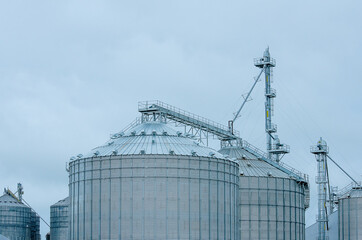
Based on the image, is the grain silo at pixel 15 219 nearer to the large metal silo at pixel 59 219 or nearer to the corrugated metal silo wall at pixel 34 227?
the corrugated metal silo wall at pixel 34 227

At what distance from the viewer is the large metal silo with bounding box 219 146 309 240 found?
102500 millimetres

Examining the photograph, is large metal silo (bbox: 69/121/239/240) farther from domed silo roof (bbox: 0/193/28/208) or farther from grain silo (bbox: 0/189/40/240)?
domed silo roof (bbox: 0/193/28/208)

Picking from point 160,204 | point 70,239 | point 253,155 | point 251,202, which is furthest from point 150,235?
point 253,155

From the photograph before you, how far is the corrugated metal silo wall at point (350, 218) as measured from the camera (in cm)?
11138

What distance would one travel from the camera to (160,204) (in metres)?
84.2

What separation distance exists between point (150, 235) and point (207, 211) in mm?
6036

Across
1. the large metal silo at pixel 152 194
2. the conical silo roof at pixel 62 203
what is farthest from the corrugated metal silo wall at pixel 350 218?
the conical silo roof at pixel 62 203

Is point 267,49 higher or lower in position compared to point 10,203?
higher

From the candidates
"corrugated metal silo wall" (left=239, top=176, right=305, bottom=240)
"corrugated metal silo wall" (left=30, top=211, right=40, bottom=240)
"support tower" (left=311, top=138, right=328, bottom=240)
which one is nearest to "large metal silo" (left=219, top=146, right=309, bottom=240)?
"corrugated metal silo wall" (left=239, top=176, right=305, bottom=240)

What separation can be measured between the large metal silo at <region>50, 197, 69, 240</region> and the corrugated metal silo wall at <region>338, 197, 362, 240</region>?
40.9 m

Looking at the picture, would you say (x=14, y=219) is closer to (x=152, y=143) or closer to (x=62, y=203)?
(x=62, y=203)

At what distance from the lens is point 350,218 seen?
369 feet

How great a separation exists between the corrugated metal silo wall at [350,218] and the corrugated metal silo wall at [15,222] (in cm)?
4615

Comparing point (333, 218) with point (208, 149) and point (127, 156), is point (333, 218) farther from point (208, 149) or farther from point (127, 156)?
point (127, 156)
